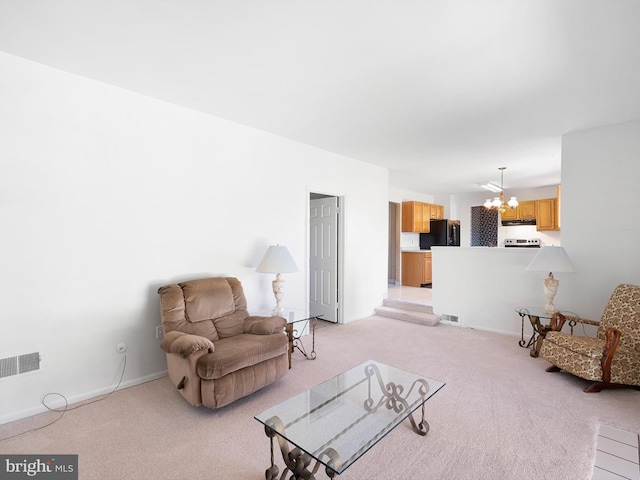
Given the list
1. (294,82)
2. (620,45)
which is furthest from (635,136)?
(294,82)

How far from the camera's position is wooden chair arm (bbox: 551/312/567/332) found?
3438mm

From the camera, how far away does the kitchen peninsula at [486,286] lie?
4.47 m

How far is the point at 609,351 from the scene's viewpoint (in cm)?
274

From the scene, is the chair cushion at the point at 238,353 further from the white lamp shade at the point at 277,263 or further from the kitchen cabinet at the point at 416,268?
the kitchen cabinet at the point at 416,268

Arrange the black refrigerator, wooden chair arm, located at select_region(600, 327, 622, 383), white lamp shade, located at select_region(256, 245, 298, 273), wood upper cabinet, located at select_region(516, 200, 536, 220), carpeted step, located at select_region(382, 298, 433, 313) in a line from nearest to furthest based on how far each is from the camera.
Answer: wooden chair arm, located at select_region(600, 327, 622, 383), white lamp shade, located at select_region(256, 245, 298, 273), carpeted step, located at select_region(382, 298, 433, 313), wood upper cabinet, located at select_region(516, 200, 536, 220), the black refrigerator

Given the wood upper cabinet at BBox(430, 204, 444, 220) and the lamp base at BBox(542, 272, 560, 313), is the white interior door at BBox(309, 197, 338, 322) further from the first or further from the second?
the wood upper cabinet at BBox(430, 204, 444, 220)

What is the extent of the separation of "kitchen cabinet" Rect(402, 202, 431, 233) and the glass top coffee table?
5.66 m

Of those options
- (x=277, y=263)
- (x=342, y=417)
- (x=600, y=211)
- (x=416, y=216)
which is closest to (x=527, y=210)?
(x=416, y=216)

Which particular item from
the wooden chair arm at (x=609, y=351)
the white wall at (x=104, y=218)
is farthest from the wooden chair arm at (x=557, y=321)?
the white wall at (x=104, y=218)

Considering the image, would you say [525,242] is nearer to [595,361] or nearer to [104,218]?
[595,361]

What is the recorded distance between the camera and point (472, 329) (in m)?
4.84

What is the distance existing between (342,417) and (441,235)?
703cm

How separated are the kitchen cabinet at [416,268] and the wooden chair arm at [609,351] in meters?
4.87

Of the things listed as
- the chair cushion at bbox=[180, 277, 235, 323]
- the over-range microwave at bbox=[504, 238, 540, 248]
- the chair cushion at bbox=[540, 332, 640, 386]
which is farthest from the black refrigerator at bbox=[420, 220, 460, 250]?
the chair cushion at bbox=[180, 277, 235, 323]
